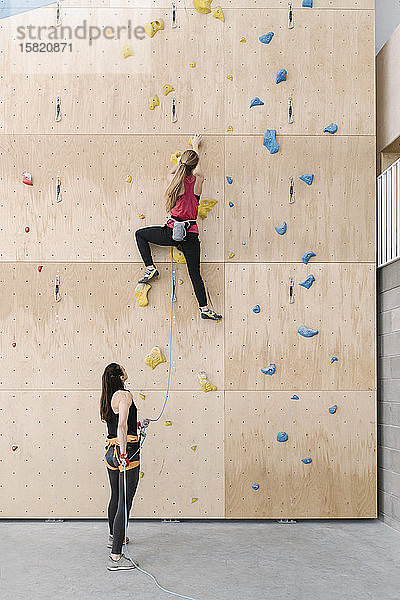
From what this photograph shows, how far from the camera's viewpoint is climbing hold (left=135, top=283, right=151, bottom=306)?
21.3ft

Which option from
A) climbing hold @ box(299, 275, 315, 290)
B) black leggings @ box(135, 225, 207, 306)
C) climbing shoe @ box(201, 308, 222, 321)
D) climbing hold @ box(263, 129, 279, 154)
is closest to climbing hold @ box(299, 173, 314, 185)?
climbing hold @ box(263, 129, 279, 154)

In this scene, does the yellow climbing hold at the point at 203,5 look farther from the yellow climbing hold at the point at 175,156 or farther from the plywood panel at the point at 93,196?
the yellow climbing hold at the point at 175,156

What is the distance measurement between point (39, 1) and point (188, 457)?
4312 millimetres

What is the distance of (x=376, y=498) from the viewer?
6.43 m

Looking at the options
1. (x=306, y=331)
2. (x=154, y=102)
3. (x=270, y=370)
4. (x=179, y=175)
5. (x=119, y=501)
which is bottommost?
(x=119, y=501)

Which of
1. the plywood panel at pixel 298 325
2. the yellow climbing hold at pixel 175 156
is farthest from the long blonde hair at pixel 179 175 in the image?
the plywood panel at pixel 298 325

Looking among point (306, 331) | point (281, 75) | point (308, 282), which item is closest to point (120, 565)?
point (306, 331)

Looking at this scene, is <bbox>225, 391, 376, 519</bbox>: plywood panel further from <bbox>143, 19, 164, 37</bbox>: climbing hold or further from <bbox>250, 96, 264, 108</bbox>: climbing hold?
<bbox>143, 19, 164, 37</bbox>: climbing hold

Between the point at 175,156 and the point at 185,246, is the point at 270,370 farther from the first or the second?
the point at 175,156

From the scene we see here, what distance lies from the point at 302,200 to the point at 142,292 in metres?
1.66

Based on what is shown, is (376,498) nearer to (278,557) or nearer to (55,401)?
(278,557)

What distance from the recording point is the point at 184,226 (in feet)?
20.6

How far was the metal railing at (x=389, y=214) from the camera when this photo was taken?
6.11 m

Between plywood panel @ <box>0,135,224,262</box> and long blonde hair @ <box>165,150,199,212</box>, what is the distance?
27 cm
